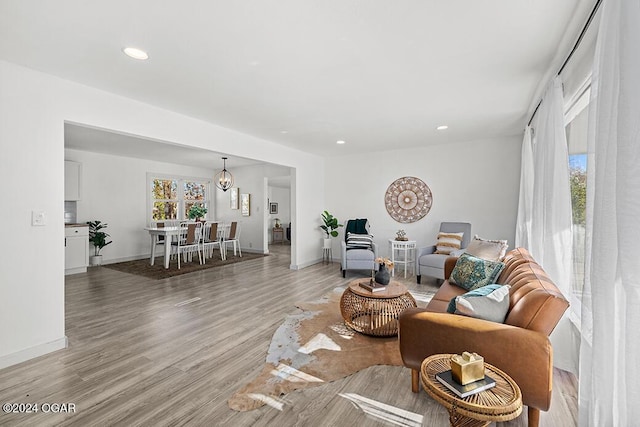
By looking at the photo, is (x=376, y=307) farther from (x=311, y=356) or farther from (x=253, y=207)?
(x=253, y=207)

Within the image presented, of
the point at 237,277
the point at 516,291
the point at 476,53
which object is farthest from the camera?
the point at 237,277

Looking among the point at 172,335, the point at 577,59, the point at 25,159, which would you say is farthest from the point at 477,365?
the point at 25,159

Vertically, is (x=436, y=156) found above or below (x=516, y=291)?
above

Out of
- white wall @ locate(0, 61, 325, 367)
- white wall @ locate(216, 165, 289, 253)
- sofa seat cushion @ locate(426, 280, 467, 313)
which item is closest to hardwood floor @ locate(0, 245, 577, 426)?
white wall @ locate(0, 61, 325, 367)

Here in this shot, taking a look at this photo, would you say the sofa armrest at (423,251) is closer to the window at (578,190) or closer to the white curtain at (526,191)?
the white curtain at (526,191)

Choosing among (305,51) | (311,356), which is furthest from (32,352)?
(305,51)

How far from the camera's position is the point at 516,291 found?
1.90m

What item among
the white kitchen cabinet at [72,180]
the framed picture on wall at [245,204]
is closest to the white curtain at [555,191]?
the framed picture on wall at [245,204]

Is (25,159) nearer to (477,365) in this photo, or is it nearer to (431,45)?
(431,45)

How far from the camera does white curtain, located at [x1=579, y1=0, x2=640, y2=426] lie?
101 centimetres

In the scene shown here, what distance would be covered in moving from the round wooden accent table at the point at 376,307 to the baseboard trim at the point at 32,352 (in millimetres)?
2734

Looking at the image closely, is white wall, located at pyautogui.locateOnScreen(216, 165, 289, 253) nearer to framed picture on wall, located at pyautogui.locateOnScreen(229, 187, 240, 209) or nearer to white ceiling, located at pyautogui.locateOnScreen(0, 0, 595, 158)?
framed picture on wall, located at pyautogui.locateOnScreen(229, 187, 240, 209)

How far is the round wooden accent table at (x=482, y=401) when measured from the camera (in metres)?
1.22

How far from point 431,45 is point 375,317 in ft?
8.26
